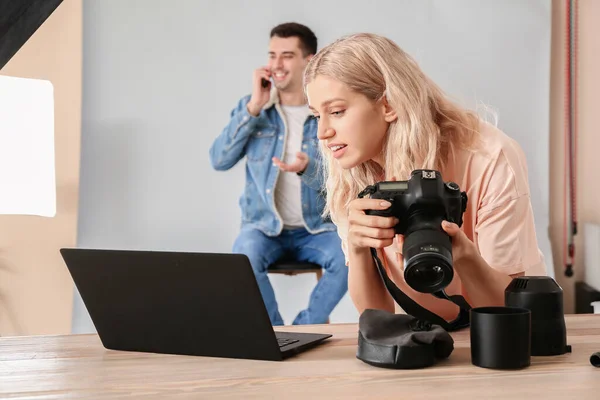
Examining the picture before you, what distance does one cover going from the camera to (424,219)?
0.95 metres

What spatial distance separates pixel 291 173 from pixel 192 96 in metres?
0.64

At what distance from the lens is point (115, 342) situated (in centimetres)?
105

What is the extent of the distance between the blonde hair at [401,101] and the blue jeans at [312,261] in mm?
1267

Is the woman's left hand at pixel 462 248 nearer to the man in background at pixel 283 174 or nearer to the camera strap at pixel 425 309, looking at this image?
the camera strap at pixel 425 309

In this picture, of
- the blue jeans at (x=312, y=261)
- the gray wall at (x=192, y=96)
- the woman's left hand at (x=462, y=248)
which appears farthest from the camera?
the gray wall at (x=192, y=96)

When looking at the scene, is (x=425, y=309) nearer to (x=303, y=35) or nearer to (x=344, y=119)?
(x=344, y=119)

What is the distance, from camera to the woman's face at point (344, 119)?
1389 mm

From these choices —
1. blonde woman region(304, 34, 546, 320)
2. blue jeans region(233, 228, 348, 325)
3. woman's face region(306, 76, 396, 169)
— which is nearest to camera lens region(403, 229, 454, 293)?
blonde woman region(304, 34, 546, 320)

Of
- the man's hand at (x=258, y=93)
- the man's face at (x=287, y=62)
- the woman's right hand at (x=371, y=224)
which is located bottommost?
the woman's right hand at (x=371, y=224)

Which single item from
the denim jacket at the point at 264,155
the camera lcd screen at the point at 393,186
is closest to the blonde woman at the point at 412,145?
the camera lcd screen at the point at 393,186

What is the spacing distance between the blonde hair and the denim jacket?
1.35 metres

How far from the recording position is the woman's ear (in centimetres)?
144

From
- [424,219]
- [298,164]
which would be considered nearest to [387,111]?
[424,219]

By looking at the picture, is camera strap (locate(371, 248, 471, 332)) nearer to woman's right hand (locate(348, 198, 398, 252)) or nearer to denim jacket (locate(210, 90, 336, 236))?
woman's right hand (locate(348, 198, 398, 252))
